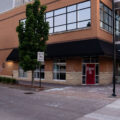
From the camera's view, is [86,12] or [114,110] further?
[86,12]

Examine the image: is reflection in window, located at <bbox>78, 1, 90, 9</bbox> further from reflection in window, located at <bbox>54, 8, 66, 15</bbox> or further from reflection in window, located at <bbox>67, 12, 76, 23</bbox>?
reflection in window, located at <bbox>54, 8, 66, 15</bbox>

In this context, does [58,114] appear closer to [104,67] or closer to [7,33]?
[104,67]

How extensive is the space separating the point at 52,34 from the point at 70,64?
472cm

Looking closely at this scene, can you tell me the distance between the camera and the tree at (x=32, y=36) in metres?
16.4

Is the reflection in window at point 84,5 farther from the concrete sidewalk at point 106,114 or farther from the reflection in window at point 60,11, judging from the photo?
the concrete sidewalk at point 106,114

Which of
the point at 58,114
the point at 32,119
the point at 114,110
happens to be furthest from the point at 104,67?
the point at 32,119

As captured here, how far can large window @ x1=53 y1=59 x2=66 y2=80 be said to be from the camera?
2030cm

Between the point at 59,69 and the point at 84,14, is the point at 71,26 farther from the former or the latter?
the point at 59,69

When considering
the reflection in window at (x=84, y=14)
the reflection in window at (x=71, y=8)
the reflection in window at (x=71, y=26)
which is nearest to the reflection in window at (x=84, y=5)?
the reflection in window at (x=84, y=14)

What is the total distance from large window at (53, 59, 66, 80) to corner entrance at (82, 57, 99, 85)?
7.64ft

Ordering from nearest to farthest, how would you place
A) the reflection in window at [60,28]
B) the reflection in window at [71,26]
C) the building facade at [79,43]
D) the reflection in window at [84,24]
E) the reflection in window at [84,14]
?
the building facade at [79,43] → the reflection in window at [84,24] → the reflection in window at [84,14] → the reflection in window at [71,26] → the reflection in window at [60,28]

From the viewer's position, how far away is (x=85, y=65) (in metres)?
19.2

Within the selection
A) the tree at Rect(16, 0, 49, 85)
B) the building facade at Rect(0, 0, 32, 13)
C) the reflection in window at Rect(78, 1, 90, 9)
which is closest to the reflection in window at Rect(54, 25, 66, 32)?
the reflection in window at Rect(78, 1, 90, 9)

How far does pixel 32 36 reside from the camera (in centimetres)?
1644
